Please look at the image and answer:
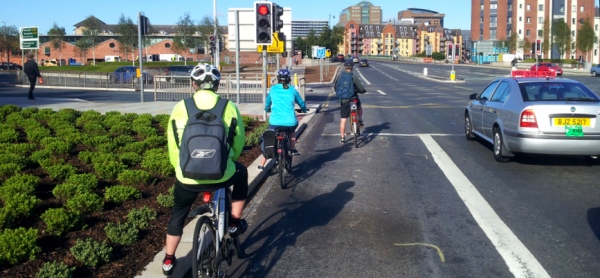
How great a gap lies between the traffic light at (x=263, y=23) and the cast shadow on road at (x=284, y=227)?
706 cm

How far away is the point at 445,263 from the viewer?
18.3 ft

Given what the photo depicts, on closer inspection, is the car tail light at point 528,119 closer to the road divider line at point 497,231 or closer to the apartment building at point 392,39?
the road divider line at point 497,231

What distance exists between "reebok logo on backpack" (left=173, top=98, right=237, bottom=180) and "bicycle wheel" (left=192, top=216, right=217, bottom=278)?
0.40 meters

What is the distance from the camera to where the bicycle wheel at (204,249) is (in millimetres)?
4316

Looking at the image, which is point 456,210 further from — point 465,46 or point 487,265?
point 465,46

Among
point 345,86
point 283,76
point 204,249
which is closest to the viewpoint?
point 204,249

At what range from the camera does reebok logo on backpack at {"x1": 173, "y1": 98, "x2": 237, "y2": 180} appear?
4207mm

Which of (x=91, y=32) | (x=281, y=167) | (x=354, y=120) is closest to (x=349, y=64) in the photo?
(x=354, y=120)

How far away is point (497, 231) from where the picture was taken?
6.52 metres

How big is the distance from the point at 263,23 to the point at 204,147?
11.3 meters

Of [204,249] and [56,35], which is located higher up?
[56,35]

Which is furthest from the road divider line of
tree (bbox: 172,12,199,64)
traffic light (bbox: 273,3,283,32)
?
tree (bbox: 172,12,199,64)

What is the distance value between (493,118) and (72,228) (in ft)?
25.4

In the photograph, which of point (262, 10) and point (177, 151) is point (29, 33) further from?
point (177, 151)
